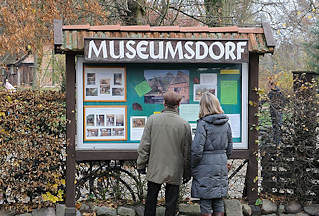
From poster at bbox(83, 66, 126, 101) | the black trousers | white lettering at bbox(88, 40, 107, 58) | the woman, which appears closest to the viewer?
the woman

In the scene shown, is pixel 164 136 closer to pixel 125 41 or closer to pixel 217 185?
pixel 217 185

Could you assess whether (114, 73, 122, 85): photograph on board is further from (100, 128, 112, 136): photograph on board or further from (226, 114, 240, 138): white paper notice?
(226, 114, 240, 138): white paper notice

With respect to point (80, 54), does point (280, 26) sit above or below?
above

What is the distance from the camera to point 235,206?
6.08 metres

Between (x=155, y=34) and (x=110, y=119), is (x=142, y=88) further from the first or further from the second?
(x=155, y=34)

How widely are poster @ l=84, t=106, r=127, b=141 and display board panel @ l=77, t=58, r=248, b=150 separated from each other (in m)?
0.01

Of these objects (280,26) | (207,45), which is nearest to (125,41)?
(207,45)

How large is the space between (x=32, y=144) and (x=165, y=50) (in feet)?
7.12

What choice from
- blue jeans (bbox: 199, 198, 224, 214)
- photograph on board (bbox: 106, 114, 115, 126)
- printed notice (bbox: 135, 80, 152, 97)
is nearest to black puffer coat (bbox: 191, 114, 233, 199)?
blue jeans (bbox: 199, 198, 224, 214)

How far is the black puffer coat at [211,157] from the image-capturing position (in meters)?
4.95

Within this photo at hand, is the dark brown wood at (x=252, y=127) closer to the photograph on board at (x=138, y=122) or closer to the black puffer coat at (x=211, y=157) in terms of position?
the black puffer coat at (x=211, y=157)

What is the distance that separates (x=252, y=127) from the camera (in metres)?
6.05

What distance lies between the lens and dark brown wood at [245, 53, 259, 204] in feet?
19.8

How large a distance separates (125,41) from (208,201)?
226 centimetres
